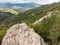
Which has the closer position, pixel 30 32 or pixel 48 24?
pixel 30 32

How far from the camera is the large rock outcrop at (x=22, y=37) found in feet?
79.0

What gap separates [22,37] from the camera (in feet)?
84.0

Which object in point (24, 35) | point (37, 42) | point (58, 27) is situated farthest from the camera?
point (58, 27)

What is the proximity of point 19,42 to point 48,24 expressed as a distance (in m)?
28.3

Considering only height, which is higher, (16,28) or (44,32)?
(16,28)

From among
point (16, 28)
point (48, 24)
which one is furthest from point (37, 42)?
point (48, 24)

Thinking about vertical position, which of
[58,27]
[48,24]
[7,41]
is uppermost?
[7,41]

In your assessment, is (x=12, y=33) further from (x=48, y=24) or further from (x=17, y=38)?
(x=48, y=24)

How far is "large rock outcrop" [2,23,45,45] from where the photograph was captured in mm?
24075

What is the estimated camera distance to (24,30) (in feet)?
86.5

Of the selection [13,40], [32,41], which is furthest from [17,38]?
[32,41]

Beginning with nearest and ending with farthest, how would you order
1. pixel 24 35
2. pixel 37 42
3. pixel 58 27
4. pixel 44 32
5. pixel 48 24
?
pixel 37 42
pixel 24 35
pixel 58 27
pixel 44 32
pixel 48 24

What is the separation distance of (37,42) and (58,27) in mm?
17113

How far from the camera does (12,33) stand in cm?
2706
